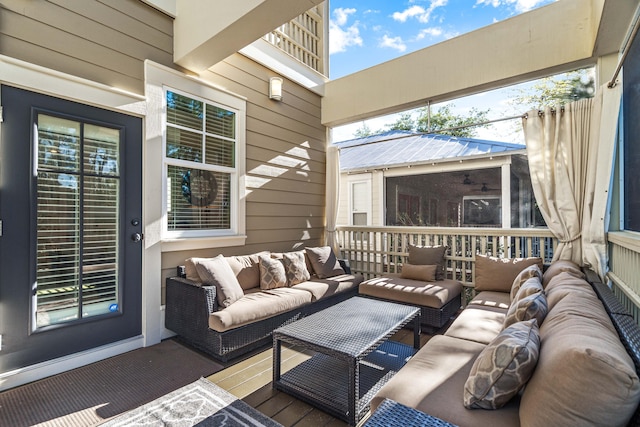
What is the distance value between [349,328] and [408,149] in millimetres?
3518

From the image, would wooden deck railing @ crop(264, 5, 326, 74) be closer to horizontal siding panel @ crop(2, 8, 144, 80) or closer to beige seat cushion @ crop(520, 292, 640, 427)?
horizontal siding panel @ crop(2, 8, 144, 80)

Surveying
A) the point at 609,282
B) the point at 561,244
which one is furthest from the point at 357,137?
the point at 609,282

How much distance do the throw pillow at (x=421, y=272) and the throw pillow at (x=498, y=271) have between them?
1.62 ft

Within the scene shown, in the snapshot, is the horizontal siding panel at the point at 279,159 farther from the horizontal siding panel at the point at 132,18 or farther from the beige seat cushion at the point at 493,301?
the beige seat cushion at the point at 493,301

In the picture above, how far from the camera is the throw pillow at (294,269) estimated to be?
3735mm

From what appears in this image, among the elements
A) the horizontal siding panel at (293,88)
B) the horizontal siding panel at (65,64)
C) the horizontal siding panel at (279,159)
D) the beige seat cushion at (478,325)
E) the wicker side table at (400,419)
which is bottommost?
the beige seat cushion at (478,325)

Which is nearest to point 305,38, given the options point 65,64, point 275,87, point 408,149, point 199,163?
point 275,87

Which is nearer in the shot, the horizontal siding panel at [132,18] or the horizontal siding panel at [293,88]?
the horizontal siding panel at [132,18]

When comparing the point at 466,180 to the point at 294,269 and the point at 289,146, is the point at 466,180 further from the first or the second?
the point at 294,269

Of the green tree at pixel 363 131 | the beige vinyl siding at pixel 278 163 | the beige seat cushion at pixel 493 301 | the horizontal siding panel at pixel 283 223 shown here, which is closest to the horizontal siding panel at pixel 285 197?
the beige vinyl siding at pixel 278 163

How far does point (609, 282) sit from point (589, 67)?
7.39ft

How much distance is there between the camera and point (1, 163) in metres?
2.29

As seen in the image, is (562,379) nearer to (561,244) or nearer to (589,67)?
(561,244)

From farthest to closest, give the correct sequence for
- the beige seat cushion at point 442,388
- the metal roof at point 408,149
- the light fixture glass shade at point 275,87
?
the light fixture glass shade at point 275,87
the metal roof at point 408,149
the beige seat cushion at point 442,388
